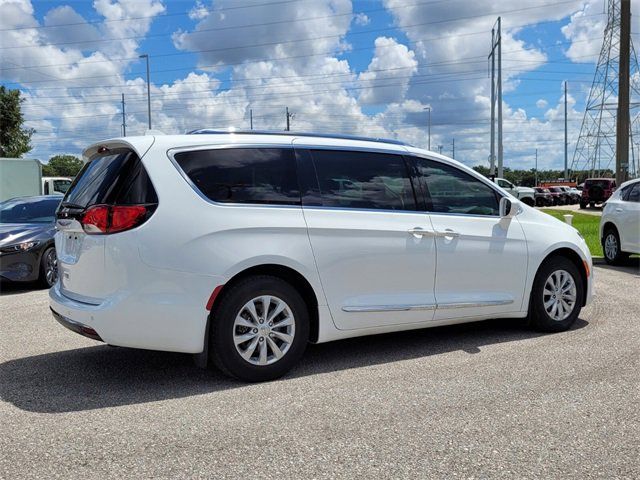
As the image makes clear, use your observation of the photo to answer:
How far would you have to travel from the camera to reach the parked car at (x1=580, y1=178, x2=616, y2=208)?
38781 mm

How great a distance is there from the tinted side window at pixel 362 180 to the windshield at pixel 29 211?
6988mm

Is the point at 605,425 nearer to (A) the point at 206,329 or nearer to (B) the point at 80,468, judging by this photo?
(A) the point at 206,329

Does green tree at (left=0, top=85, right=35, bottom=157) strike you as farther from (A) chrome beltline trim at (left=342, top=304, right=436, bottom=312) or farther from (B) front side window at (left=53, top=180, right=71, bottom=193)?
(A) chrome beltline trim at (left=342, top=304, right=436, bottom=312)

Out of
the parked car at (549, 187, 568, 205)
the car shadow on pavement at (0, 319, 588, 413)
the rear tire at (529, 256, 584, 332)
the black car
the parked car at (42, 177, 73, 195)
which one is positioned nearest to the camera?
the car shadow on pavement at (0, 319, 588, 413)

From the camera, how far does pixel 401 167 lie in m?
5.30

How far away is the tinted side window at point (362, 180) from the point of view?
4.89m

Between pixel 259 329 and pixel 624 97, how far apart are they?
1892 centimetres

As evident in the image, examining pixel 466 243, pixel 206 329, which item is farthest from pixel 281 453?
pixel 466 243

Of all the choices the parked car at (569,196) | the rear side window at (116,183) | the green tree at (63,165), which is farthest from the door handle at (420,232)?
the green tree at (63,165)

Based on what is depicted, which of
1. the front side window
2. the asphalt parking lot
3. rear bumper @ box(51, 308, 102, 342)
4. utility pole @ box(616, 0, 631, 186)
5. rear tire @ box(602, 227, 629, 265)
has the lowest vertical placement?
the asphalt parking lot

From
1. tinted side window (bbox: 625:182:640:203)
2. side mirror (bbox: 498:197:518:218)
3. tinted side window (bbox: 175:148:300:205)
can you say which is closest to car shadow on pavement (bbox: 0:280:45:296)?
tinted side window (bbox: 175:148:300:205)

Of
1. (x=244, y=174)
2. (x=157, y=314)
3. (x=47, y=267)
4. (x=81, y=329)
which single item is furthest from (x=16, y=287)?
(x=244, y=174)

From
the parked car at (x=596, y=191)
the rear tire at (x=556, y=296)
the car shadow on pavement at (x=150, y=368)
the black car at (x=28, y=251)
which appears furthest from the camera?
the parked car at (x=596, y=191)

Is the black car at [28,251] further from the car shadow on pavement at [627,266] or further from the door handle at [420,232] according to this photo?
the car shadow on pavement at [627,266]
